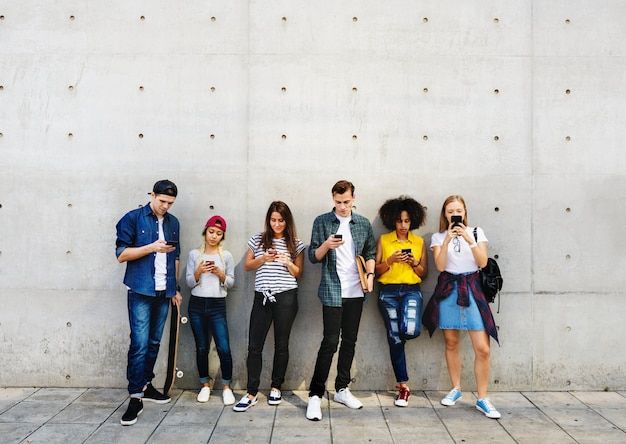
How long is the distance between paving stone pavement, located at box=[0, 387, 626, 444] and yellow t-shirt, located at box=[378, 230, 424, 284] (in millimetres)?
1164

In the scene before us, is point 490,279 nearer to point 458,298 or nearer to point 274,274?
point 458,298

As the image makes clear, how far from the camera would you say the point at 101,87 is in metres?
5.35

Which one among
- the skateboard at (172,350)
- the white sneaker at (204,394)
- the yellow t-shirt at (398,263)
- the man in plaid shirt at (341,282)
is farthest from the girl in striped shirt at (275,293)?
the yellow t-shirt at (398,263)

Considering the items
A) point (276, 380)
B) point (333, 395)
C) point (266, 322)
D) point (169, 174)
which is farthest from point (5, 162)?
point (333, 395)

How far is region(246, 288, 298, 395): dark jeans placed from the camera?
4.76 metres

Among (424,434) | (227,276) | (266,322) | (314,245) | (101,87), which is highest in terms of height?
(101,87)

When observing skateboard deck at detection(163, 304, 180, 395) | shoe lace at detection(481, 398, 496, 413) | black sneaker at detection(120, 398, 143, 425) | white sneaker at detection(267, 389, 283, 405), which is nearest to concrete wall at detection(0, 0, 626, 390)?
skateboard deck at detection(163, 304, 180, 395)

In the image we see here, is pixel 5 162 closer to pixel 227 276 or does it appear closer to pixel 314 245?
pixel 227 276

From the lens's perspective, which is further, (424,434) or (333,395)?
(333,395)

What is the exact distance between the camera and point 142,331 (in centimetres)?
473

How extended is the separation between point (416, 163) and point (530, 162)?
1172 mm

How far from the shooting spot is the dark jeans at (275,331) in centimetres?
476

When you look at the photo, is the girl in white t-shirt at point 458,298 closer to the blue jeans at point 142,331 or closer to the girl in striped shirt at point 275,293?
the girl in striped shirt at point 275,293

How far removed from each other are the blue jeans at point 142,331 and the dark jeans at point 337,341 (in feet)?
5.03
